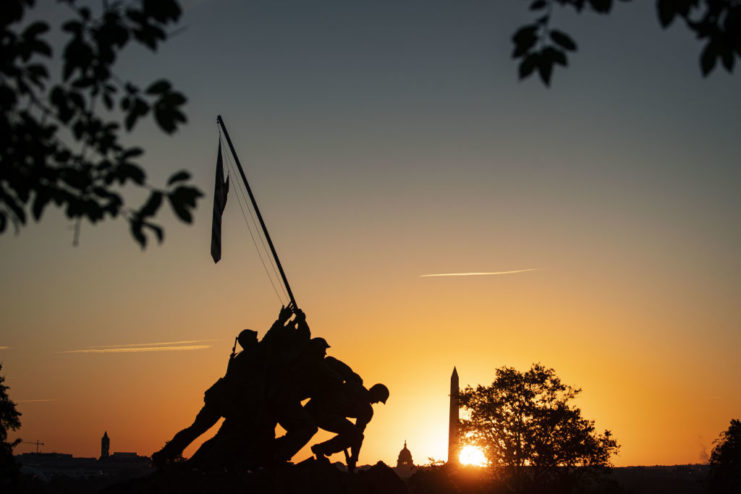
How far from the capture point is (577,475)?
158 ft

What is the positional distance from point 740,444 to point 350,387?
35.2m

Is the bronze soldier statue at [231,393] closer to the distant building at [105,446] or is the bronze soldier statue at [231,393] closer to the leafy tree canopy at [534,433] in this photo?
the leafy tree canopy at [534,433]

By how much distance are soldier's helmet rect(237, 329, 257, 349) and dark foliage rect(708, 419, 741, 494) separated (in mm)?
36844

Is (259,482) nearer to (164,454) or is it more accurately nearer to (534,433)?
(164,454)

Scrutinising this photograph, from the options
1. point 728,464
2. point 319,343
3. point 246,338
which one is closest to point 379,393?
point 319,343

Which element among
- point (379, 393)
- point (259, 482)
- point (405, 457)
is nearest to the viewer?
point (259, 482)

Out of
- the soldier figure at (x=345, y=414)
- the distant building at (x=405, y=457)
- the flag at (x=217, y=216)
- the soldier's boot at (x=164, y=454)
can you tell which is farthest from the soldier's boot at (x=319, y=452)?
the distant building at (x=405, y=457)

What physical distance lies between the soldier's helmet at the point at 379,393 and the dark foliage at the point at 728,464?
33292mm

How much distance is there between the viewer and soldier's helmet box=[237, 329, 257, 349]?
2572 cm

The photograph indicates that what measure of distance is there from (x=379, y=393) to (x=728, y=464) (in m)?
34.8

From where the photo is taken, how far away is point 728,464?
51.6 metres

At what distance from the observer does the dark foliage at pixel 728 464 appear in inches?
1988

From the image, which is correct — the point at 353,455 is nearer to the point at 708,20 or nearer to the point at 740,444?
the point at 708,20

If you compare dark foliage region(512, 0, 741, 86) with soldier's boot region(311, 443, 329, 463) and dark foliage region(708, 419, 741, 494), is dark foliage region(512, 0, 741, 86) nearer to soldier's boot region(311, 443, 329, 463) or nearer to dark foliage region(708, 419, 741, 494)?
soldier's boot region(311, 443, 329, 463)
